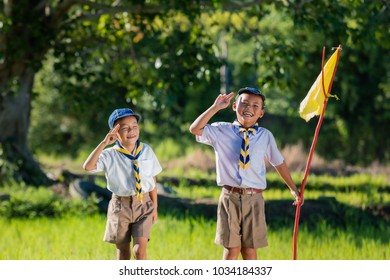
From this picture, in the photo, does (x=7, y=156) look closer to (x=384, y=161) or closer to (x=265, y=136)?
(x=265, y=136)

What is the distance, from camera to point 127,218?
19.6 feet

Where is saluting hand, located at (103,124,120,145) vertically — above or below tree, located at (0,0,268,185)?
below

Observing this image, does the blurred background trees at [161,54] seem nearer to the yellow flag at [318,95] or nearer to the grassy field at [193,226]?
the grassy field at [193,226]

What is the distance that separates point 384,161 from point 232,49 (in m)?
6.89

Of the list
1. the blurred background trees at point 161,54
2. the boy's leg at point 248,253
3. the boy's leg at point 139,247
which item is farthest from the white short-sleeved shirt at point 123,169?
the blurred background trees at point 161,54

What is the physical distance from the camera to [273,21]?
2403cm

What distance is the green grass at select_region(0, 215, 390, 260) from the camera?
8.23m

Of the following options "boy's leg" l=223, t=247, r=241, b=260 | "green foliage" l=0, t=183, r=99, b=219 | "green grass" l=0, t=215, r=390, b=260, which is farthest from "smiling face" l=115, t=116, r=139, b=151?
"green foliage" l=0, t=183, r=99, b=219

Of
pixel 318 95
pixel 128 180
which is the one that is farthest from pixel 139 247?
pixel 318 95

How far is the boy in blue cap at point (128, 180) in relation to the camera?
5859 millimetres

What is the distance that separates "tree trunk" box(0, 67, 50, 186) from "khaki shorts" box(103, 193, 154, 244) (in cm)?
894

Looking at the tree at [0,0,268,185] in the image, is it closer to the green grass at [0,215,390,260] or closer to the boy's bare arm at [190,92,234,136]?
the green grass at [0,215,390,260]

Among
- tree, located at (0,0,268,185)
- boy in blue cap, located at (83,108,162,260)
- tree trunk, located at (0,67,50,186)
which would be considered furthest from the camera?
tree trunk, located at (0,67,50,186)
